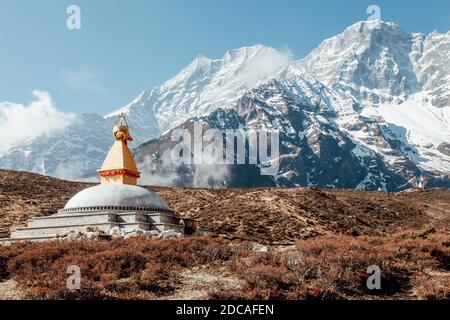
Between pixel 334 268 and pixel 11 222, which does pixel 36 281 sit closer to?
pixel 334 268

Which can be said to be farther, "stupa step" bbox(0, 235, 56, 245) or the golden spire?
the golden spire

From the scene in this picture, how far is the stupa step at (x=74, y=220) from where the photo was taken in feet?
119

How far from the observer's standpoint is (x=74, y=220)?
3712 centimetres

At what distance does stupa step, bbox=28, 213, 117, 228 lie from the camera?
36.3m

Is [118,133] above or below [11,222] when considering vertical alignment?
above

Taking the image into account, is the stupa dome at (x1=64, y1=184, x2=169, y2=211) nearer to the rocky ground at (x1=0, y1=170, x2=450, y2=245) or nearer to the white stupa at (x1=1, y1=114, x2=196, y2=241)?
the white stupa at (x1=1, y1=114, x2=196, y2=241)

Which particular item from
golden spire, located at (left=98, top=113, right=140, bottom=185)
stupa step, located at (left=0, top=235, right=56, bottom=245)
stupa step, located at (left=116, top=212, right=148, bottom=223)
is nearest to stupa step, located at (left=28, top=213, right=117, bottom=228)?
stupa step, located at (left=116, top=212, right=148, bottom=223)

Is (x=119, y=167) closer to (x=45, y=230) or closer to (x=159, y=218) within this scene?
(x=159, y=218)

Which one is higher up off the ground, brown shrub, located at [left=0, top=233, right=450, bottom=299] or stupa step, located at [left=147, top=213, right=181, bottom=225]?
stupa step, located at [left=147, top=213, right=181, bottom=225]

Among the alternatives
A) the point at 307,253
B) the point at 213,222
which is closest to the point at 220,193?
the point at 213,222

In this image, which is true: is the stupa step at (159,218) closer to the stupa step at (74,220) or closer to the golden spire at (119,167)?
the stupa step at (74,220)

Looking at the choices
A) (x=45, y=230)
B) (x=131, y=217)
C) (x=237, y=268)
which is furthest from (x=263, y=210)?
(x=237, y=268)
